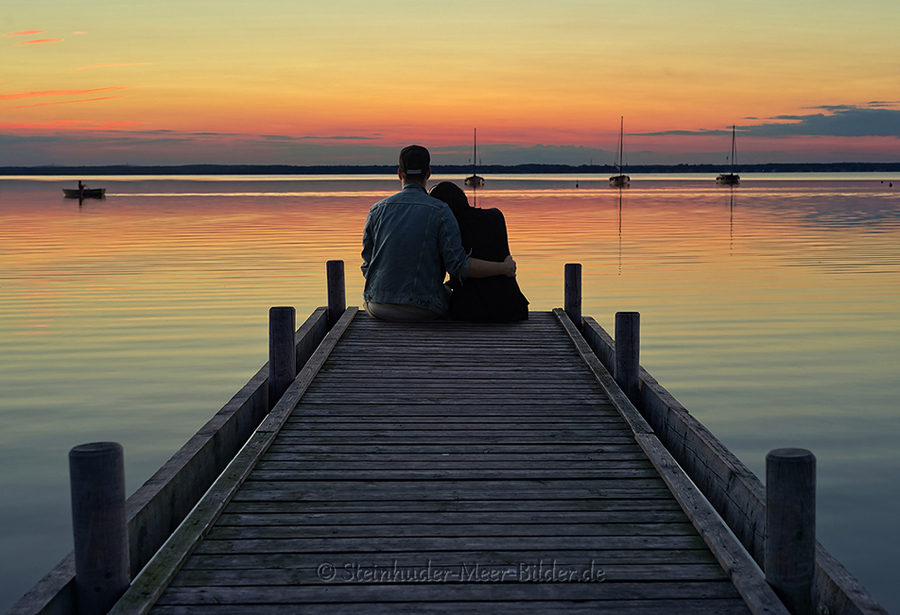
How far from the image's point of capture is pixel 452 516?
185 inches

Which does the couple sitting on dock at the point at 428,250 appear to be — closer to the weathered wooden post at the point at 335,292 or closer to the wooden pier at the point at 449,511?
the weathered wooden post at the point at 335,292

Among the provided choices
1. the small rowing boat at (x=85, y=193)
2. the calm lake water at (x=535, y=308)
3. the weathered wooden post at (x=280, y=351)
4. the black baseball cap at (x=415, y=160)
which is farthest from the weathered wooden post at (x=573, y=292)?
the small rowing boat at (x=85, y=193)

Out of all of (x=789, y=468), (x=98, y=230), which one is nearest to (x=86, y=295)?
(x=789, y=468)

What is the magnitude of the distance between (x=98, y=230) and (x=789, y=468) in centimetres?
3813

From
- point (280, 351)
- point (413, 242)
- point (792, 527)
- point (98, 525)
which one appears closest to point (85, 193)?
point (413, 242)

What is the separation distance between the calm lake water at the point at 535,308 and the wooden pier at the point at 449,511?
6.18 ft

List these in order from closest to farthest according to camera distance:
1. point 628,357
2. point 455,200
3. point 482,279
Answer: point 628,357, point 455,200, point 482,279

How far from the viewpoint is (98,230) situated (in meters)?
37.6

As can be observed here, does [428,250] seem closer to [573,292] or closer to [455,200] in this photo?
[455,200]

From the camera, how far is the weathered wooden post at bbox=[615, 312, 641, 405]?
7816 millimetres

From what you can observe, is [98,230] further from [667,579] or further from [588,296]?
[667,579]

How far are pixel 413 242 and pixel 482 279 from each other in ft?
3.32

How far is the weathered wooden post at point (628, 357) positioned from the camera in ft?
25.6

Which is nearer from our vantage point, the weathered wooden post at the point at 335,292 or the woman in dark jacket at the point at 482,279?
the woman in dark jacket at the point at 482,279
